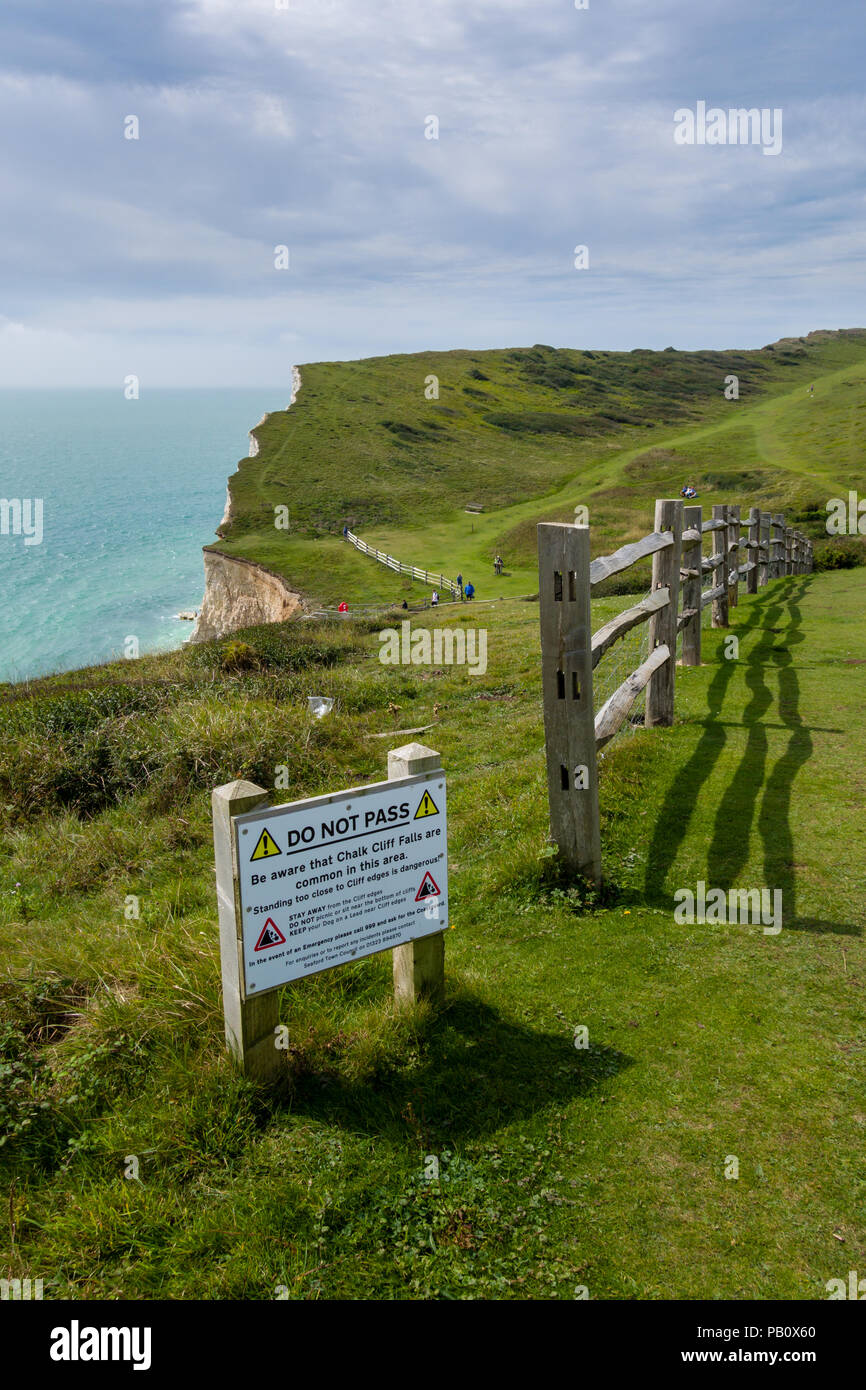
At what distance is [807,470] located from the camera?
63469 millimetres

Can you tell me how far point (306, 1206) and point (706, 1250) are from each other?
1.56 metres

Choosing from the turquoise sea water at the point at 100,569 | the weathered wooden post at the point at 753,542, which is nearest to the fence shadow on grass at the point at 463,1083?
the weathered wooden post at the point at 753,542

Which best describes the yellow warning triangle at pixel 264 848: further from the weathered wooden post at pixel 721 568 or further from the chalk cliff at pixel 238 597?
the chalk cliff at pixel 238 597

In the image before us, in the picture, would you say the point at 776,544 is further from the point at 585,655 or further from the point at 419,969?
the point at 419,969

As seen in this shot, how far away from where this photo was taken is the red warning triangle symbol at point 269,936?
3580 mm

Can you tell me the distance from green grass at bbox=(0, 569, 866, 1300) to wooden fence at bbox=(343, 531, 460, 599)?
33008 mm

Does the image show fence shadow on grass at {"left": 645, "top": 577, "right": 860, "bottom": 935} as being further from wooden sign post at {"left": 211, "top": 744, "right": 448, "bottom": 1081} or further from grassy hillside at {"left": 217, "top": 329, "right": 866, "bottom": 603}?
grassy hillside at {"left": 217, "top": 329, "right": 866, "bottom": 603}

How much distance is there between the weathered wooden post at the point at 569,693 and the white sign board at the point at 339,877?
1607mm

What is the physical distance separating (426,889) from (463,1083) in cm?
93

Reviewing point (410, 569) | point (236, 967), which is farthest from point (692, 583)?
point (410, 569)

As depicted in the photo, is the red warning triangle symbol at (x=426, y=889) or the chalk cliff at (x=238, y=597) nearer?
the red warning triangle symbol at (x=426, y=889)

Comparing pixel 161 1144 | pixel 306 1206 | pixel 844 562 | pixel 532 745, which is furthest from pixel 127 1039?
pixel 844 562

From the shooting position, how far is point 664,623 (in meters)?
8.67

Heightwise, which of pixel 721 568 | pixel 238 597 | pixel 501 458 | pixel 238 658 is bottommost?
pixel 238 658
